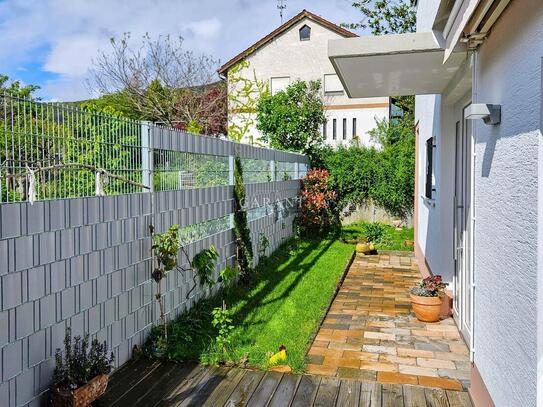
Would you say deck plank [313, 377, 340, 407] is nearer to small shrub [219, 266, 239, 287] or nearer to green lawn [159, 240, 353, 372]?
green lawn [159, 240, 353, 372]

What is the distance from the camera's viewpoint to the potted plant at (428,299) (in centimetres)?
620

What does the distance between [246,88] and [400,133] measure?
341 inches

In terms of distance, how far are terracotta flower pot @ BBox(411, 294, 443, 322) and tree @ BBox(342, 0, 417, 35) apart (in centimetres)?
1681

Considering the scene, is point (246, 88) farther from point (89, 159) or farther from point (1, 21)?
point (89, 159)

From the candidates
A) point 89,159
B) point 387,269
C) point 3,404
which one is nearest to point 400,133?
point 387,269

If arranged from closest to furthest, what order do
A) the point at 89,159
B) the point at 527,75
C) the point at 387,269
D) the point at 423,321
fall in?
the point at 527,75
the point at 89,159
the point at 423,321
the point at 387,269

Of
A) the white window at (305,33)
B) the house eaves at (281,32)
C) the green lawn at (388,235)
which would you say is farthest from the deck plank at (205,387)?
the white window at (305,33)

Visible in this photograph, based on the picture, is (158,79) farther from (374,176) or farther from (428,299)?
(428,299)

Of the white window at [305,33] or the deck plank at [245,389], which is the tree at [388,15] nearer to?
the white window at [305,33]

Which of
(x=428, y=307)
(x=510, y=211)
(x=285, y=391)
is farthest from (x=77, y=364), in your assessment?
(x=428, y=307)

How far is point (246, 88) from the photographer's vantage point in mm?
24594

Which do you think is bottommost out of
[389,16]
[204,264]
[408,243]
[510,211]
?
[408,243]

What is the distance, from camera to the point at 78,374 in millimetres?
3686

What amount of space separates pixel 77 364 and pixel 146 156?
2285mm
